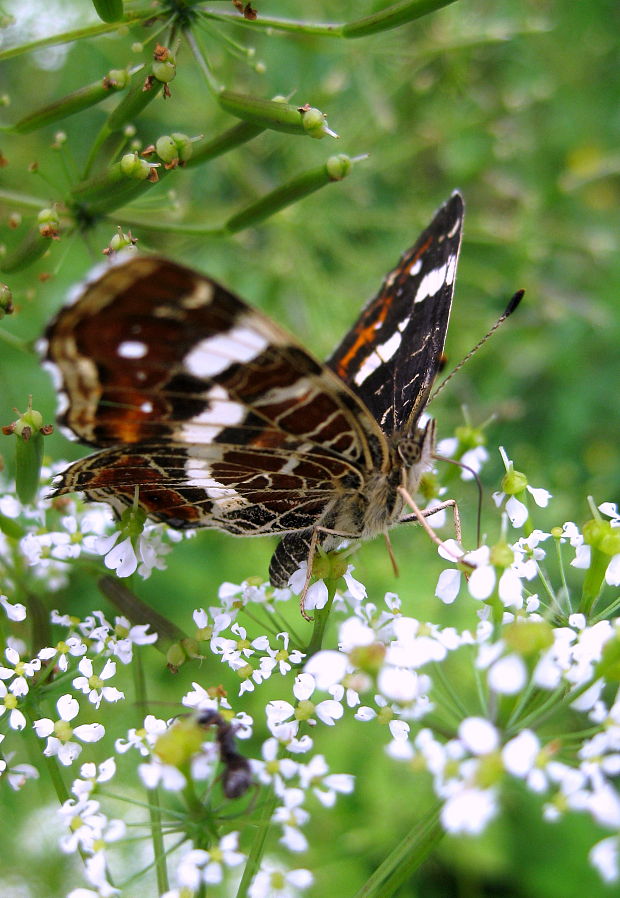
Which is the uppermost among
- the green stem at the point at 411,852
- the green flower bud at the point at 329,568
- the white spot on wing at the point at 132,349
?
the white spot on wing at the point at 132,349

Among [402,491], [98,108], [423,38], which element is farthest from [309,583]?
[423,38]

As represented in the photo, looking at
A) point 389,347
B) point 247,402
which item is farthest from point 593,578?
point 389,347

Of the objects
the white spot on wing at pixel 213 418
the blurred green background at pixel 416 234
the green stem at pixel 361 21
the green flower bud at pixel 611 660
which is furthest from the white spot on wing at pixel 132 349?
the blurred green background at pixel 416 234

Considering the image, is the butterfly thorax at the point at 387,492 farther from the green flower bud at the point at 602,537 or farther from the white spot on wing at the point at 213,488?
the green flower bud at the point at 602,537

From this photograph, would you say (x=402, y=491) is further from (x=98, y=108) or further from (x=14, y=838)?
(x=98, y=108)

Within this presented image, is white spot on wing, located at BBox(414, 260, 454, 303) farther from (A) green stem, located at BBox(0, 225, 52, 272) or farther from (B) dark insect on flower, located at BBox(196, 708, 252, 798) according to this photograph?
(B) dark insect on flower, located at BBox(196, 708, 252, 798)

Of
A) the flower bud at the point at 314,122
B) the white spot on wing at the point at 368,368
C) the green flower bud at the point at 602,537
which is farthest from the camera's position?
the white spot on wing at the point at 368,368

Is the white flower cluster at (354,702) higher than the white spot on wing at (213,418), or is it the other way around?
the white spot on wing at (213,418)
